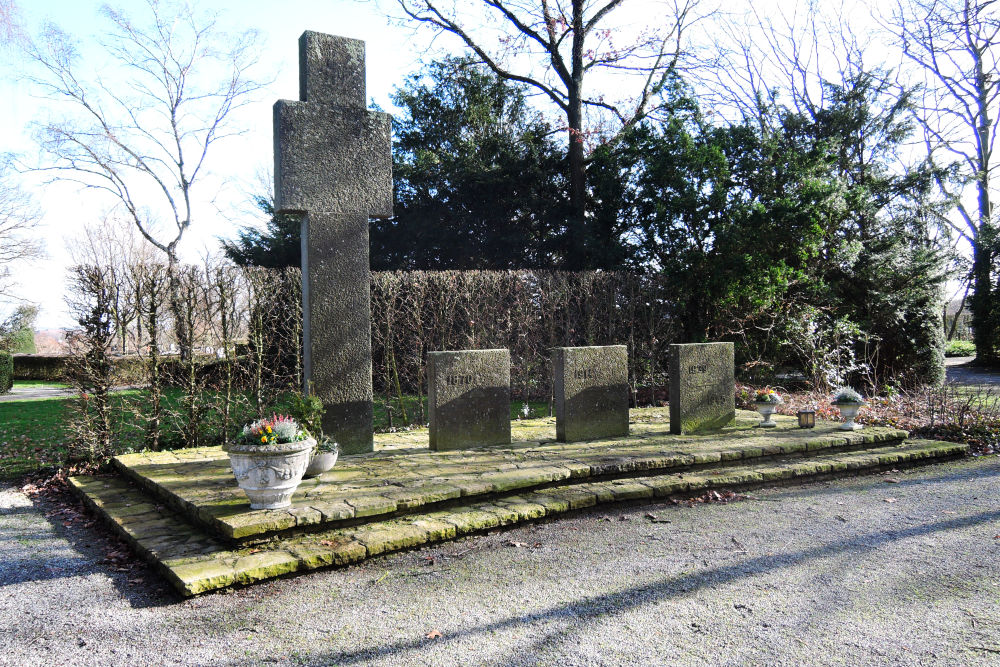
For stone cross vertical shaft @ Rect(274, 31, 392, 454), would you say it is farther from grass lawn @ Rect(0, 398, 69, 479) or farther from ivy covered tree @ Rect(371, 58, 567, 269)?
ivy covered tree @ Rect(371, 58, 567, 269)

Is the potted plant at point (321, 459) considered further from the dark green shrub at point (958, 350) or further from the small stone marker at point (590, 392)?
the dark green shrub at point (958, 350)

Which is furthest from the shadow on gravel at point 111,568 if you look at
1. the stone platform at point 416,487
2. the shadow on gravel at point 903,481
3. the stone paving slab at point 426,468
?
the shadow on gravel at point 903,481

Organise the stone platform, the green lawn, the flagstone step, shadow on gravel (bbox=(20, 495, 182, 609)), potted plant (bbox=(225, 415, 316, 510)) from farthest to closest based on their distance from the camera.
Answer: the green lawn, potted plant (bbox=(225, 415, 316, 510)), the stone platform, the flagstone step, shadow on gravel (bbox=(20, 495, 182, 609))

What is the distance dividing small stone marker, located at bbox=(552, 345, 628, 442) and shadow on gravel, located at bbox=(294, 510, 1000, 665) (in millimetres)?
3534

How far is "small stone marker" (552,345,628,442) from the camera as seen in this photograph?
309 inches

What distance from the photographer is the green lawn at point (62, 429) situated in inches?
292

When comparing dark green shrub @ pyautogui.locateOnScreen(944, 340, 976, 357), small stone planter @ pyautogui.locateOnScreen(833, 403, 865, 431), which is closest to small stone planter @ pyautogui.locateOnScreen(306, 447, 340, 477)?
small stone planter @ pyautogui.locateOnScreen(833, 403, 865, 431)

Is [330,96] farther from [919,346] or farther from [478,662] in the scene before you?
[919,346]

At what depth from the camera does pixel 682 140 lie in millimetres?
13305

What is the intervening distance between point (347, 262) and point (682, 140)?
9.07 metres

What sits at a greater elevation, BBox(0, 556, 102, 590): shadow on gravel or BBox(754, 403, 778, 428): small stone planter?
BBox(754, 403, 778, 428): small stone planter

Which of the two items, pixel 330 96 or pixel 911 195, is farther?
pixel 911 195

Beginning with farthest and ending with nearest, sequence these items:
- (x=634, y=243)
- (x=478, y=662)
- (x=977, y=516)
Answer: (x=634, y=243) → (x=977, y=516) → (x=478, y=662)

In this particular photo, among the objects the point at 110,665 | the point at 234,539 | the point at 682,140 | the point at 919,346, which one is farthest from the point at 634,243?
the point at 110,665
